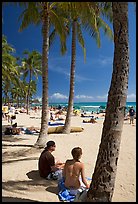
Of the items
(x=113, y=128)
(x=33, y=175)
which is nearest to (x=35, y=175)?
(x=33, y=175)

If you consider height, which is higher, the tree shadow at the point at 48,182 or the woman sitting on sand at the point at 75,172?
the woman sitting on sand at the point at 75,172

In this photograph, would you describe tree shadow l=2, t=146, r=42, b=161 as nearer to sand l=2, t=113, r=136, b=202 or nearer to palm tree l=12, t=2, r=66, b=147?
sand l=2, t=113, r=136, b=202

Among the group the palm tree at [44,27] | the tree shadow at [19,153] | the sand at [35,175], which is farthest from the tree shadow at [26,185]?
the palm tree at [44,27]

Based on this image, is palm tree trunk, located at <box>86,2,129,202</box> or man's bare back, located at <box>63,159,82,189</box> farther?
man's bare back, located at <box>63,159,82,189</box>

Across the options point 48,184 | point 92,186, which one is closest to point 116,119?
point 92,186

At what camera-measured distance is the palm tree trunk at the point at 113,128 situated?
3.54m

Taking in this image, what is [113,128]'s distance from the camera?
3535 mm

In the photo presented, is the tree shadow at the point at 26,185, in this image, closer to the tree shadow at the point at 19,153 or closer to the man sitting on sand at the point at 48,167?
the man sitting on sand at the point at 48,167

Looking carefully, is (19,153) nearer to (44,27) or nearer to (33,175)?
(33,175)

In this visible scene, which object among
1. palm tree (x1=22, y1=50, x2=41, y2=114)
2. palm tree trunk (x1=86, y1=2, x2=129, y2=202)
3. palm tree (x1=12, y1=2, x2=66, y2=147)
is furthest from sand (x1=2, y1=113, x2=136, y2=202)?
palm tree (x1=22, y1=50, x2=41, y2=114)

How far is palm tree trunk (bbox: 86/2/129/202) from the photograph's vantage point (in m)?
3.54

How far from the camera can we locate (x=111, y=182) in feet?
11.7

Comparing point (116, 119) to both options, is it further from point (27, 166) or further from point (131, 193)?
point (27, 166)

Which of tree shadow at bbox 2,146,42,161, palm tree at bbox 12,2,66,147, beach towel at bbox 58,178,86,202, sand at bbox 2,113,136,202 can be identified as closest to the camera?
beach towel at bbox 58,178,86,202
